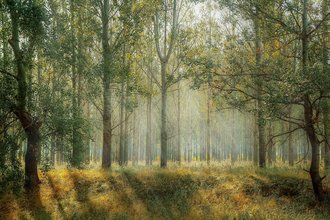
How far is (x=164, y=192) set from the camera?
1658 centimetres

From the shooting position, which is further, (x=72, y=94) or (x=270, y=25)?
(x=72, y=94)

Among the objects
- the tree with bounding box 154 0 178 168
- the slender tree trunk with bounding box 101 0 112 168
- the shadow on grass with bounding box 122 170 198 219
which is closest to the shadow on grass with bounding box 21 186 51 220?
the shadow on grass with bounding box 122 170 198 219

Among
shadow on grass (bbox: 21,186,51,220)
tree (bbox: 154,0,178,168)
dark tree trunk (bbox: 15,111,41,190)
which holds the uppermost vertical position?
tree (bbox: 154,0,178,168)

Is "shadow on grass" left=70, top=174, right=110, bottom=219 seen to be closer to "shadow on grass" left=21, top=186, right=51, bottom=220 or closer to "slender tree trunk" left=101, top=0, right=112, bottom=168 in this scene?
"shadow on grass" left=21, top=186, right=51, bottom=220

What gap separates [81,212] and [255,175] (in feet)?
28.1

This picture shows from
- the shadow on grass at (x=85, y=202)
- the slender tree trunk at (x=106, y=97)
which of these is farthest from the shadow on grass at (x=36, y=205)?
the slender tree trunk at (x=106, y=97)

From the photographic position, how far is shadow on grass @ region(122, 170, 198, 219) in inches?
558

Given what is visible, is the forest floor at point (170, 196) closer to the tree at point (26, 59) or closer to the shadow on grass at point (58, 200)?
the shadow on grass at point (58, 200)

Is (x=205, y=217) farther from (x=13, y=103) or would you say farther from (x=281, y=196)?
(x=13, y=103)

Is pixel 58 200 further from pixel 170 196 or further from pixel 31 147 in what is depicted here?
pixel 170 196

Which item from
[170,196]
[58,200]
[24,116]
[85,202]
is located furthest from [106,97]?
[170,196]

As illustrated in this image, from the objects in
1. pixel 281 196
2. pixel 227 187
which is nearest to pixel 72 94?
pixel 227 187

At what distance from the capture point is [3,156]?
13469mm

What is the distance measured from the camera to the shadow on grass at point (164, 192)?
14.2 meters
